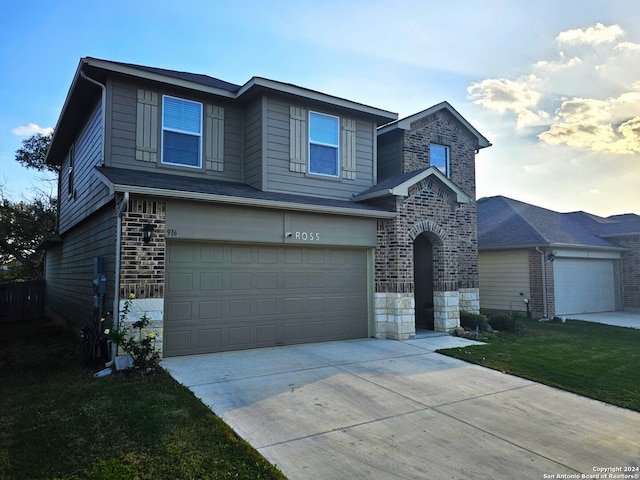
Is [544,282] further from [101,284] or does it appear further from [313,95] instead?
[101,284]

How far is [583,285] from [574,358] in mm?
10477

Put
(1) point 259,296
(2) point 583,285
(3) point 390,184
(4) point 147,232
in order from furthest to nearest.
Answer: (2) point 583,285 < (3) point 390,184 < (1) point 259,296 < (4) point 147,232

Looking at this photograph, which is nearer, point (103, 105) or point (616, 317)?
point (103, 105)

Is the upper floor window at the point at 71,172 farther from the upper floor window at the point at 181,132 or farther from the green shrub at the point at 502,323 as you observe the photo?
the green shrub at the point at 502,323

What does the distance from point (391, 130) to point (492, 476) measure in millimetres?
10495

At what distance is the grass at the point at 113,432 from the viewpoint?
146 inches

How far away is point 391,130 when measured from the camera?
12.8 meters

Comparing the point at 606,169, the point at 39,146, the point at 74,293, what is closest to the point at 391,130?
the point at 606,169

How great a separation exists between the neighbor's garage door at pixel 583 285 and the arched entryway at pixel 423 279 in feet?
22.0

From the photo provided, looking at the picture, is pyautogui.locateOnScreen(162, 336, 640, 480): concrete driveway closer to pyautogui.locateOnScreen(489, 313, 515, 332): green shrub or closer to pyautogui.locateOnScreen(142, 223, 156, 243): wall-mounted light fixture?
pyautogui.locateOnScreen(142, 223, 156, 243): wall-mounted light fixture

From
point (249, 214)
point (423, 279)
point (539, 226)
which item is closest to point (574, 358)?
point (423, 279)

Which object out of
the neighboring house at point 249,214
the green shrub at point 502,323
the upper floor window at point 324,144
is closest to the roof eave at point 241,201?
the neighboring house at point 249,214

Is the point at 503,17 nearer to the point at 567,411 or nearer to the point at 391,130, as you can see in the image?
the point at 391,130

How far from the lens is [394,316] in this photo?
1016cm
